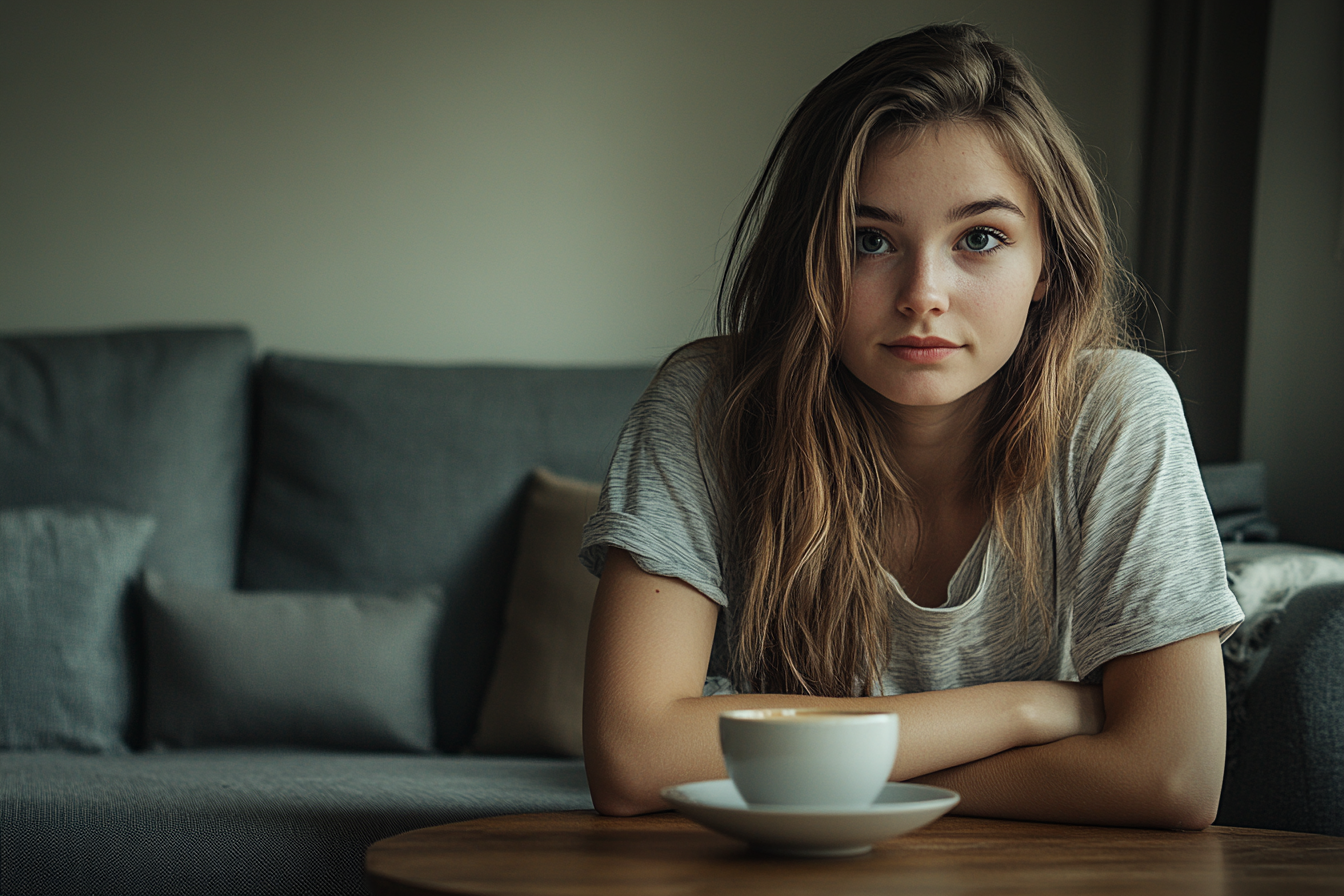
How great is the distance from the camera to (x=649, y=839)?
716mm

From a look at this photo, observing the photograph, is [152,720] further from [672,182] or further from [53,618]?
[672,182]

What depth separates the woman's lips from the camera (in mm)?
1017

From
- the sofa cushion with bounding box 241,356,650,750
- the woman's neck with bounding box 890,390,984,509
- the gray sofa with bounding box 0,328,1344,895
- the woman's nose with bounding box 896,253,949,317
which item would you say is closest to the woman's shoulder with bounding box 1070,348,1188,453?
the woman's neck with bounding box 890,390,984,509

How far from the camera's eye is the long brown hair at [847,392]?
1062 mm

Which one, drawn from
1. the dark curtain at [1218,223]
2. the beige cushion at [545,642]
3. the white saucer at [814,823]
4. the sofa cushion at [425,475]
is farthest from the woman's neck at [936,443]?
the dark curtain at [1218,223]

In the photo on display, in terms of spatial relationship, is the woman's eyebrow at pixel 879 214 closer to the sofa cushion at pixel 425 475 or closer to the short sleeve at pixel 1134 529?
the short sleeve at pixel 1134 529

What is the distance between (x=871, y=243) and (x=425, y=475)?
1.18m

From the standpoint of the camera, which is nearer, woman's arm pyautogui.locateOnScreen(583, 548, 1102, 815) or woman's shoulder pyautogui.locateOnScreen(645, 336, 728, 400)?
woman's arm pyautogui.locateOnScreen(583, 548, 1102, 815)

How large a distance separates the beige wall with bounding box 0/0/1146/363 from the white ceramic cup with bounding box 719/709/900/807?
1.85 meters

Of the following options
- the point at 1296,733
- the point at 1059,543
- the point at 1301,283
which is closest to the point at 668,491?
the point at 1059,543

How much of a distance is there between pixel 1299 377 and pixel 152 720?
6.73 feet

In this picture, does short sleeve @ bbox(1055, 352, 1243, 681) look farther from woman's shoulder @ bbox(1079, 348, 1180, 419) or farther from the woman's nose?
the woman's nose

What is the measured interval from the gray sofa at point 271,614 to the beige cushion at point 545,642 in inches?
1.6

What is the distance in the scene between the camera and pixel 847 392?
1.16 meters
